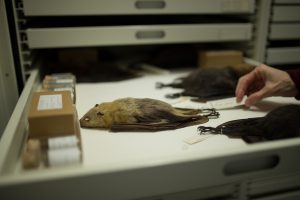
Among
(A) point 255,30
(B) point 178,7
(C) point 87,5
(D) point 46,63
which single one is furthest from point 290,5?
(D) point 46,63

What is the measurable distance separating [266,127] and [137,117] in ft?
0.93

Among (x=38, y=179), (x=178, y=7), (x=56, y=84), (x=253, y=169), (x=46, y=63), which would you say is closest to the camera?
(x=38, y=179)

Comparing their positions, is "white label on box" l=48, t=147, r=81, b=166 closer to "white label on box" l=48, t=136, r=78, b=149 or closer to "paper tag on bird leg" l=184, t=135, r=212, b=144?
"white label on box" l=48, t=136, r=78, b=149

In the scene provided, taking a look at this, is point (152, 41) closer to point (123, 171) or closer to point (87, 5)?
A: point (87, 5)

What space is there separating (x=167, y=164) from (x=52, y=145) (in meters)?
0.21

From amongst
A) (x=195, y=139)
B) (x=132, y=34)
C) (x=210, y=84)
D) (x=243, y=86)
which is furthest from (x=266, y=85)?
(x=132, y=34)

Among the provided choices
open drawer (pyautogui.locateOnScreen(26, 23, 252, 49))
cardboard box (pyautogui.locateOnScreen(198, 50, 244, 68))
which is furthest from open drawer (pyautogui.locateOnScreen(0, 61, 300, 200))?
cardboard box (pyautogui.locateOnScreen(198, 50, 244, 68))

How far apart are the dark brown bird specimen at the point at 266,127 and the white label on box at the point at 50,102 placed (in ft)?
1.04

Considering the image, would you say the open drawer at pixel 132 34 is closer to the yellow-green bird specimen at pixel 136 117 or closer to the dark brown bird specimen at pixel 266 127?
the yellow-green bird specimen at pixel 136 117

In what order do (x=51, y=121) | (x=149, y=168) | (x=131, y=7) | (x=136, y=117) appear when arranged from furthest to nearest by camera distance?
(x=131, y=7) < (x=136, y=117) < (x=51, y=121) < (x=149, y=168)

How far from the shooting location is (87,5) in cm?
96

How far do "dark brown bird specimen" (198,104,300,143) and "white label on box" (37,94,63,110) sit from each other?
0.32 meters

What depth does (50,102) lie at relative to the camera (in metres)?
0.61

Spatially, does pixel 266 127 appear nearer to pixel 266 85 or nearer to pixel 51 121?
pixel 266 85
